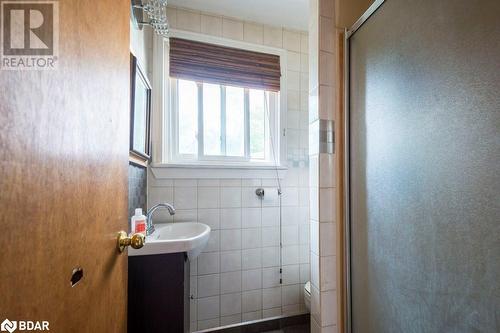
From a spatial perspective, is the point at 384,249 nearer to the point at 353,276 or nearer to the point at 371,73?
the point at 353,276

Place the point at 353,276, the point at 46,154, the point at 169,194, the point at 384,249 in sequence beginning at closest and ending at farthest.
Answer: the point at 46,154 < the point at 384,249 < the point at 353,276 < the point at 169,194

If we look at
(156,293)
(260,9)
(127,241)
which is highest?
(260,9)

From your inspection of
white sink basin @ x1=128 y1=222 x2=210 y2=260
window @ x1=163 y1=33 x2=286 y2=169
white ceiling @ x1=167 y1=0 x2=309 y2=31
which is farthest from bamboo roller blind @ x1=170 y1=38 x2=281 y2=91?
white sink basin @ x1=128 y1=222 x2=210 y2=260

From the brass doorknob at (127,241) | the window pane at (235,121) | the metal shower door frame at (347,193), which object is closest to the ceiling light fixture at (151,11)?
the window pane at (235,121)

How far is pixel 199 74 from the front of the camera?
5.77 feet

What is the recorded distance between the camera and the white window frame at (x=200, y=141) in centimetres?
168

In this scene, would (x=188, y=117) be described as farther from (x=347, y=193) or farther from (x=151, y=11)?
(x=347, y=193)

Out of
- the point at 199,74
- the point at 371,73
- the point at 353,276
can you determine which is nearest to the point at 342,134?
the point at 371,73

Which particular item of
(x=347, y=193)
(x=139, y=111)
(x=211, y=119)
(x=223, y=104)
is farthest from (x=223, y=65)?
(x=347, y=193)

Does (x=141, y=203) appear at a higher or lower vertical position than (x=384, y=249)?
higher

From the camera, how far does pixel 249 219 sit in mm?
1835

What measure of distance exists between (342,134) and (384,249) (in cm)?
58

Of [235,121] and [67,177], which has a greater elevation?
[235,121]

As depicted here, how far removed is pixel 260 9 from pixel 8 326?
207 cm
